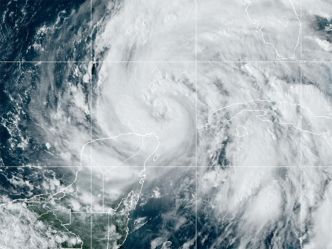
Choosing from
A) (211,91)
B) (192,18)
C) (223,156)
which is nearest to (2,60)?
(192,18)

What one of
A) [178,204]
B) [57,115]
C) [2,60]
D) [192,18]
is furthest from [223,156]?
[2,60]

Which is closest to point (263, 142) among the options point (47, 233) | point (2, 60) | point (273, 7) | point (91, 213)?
point (273, 7)

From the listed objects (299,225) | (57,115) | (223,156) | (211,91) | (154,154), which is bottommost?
(299,225)

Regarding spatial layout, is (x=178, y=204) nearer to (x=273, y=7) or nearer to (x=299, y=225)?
(x=299, y=225)

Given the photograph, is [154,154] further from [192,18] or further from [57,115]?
[192,18]

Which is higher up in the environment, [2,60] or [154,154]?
[2,60]

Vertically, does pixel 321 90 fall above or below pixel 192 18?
below

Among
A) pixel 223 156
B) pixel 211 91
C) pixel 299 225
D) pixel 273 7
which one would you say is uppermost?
pixel 273 7
